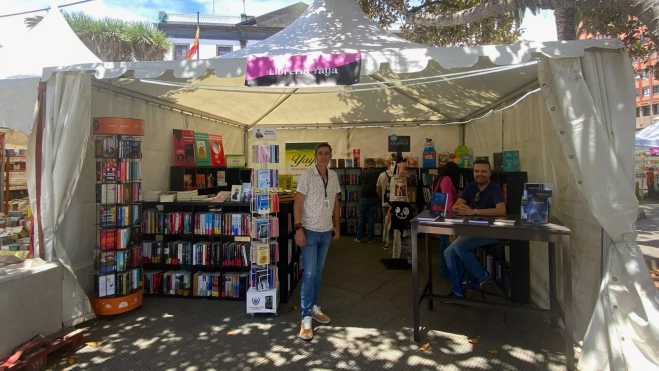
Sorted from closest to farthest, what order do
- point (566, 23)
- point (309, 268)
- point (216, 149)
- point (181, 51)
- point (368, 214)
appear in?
point (309, 268)
point (566, 23)
point (216, 149)
point (368, 214)
point (181, 51)

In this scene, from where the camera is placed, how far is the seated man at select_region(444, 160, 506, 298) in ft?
12.3

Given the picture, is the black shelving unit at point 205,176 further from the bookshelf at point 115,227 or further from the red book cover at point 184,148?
the bookshelf at point 115,227

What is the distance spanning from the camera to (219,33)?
75.2ft

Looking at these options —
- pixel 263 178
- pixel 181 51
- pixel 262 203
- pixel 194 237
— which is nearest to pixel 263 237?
pixel 262 203

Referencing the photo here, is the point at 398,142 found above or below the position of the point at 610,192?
above

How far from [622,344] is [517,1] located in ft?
15.3

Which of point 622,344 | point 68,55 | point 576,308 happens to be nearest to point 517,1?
point 576,308

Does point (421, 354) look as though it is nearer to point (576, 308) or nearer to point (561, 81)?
point (576, 308)

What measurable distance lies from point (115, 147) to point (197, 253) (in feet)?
5.05

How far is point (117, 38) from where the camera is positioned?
15.7 m

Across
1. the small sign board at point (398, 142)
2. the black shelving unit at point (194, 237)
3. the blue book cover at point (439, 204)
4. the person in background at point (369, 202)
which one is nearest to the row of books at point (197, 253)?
the black shelving unit at point (194, 237)

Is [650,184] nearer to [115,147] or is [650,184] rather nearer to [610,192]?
[610,192]

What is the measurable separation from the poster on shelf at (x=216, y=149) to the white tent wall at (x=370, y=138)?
1.34 meters

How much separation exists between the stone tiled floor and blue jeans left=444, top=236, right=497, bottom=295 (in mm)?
357
